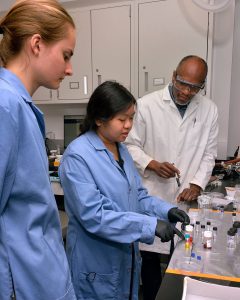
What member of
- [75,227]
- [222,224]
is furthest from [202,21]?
[75,227]

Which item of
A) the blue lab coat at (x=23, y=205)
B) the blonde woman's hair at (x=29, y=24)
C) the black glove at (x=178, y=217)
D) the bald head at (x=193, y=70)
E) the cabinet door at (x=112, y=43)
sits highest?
the cabinet door at (x=112, y=43)

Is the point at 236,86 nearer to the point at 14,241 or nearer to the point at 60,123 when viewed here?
the point at 60,123

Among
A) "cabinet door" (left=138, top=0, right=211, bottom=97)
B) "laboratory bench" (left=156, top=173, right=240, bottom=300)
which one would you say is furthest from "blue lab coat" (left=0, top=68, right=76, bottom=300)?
"cabinet door" (left=138, top=0, right=211, bottom=97)

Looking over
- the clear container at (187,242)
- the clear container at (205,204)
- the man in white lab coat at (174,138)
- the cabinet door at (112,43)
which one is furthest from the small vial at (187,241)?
the cabinet door at (112,43)

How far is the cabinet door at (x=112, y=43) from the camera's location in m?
2.60

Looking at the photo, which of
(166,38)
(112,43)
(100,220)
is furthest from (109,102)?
(112,43)

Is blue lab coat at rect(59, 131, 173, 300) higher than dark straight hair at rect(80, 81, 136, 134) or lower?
lower

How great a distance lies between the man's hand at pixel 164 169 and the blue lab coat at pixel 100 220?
410 millimetres

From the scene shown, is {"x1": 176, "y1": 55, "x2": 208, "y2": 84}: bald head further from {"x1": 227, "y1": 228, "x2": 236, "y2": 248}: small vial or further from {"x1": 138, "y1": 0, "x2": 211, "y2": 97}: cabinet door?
{"x1": 227, "y1": 228, "x2": 236, "y2": 248}: small vial

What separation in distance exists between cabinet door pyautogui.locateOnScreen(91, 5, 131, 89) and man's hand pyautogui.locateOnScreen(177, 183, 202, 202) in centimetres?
131

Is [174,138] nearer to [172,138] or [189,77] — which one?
[172,138]

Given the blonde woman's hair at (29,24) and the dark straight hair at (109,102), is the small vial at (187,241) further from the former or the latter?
the blonde woman's hair at (29,24)

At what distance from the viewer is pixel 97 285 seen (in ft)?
3.79

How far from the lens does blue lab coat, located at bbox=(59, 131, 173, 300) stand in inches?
41.4
